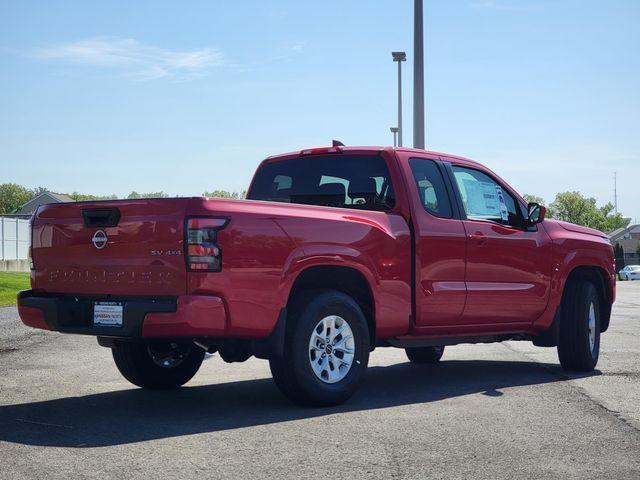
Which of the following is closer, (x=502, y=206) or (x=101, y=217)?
(x=101, y=217)

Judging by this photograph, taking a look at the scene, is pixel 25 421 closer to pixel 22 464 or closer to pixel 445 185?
pixel 22 464

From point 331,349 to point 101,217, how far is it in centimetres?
199

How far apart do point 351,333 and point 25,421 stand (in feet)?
8.17

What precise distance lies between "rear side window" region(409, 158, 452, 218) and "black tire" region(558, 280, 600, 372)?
6.84 feet

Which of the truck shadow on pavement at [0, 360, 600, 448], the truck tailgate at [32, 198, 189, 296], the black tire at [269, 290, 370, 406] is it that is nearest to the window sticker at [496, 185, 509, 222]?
the truck shadow on pavement at [0, 360, 600, 448]

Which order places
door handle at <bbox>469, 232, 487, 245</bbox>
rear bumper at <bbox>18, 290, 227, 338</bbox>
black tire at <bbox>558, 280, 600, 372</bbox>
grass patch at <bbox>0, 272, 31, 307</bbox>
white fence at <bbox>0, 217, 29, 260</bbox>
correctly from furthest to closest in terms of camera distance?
white fence at <bbox>0, 217, 29, 260</bbox> < grass patch at <bbox>0, 272, 31, 307</bbox> < black tire at <bbox>558, 280, 600, 372</bbox> < door handle at <bbox>469, 232, 487, 245</bbox> < rear bumper at <bbox>18, 290, 227, 338</bbox>

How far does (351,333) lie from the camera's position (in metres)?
7.54

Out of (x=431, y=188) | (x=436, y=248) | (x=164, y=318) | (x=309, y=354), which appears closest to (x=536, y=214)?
(x=431, y=188)

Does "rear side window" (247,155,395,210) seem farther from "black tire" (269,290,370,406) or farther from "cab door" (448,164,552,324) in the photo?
"black tire" (269,290,370,406)

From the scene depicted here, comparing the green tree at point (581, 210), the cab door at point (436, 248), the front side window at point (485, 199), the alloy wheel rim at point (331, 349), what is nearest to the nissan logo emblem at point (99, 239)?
the alloy wheel rim at point (331, 349)

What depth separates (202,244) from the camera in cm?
660

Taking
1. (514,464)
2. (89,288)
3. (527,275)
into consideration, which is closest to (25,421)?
(89,288)

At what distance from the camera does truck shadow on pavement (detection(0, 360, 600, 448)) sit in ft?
20.5

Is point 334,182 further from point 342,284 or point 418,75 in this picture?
point 418,75
